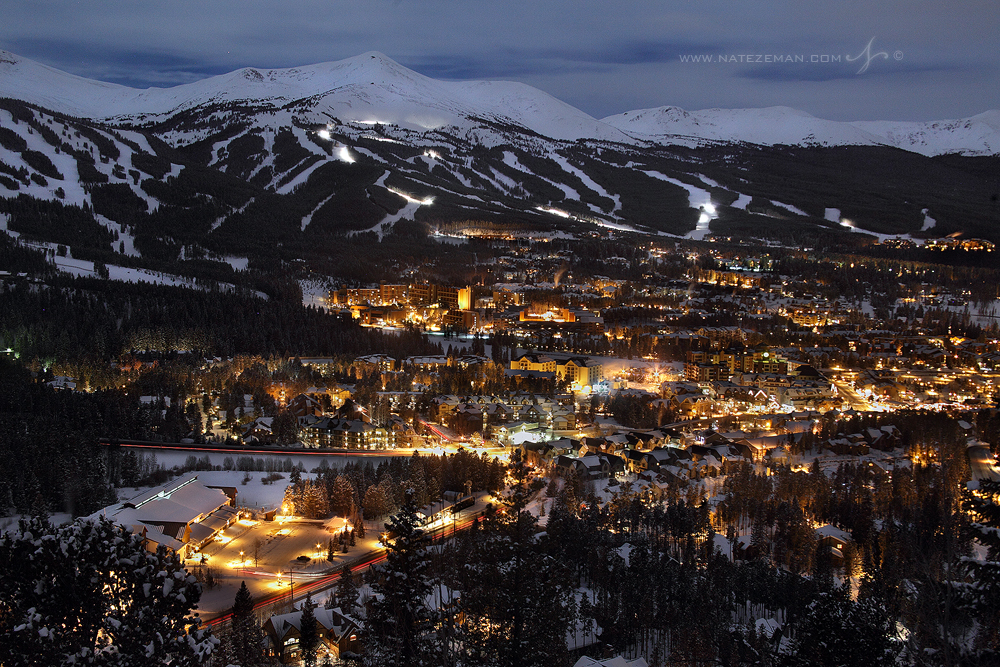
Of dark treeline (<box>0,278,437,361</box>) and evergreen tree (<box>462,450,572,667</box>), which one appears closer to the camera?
evergreen tree (<box>462,450,572,667</box>)

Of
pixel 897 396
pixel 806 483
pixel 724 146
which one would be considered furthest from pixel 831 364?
pixel 724 146

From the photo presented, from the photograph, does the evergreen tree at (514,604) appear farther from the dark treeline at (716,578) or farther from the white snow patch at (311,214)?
the white snow patch at (311,214)

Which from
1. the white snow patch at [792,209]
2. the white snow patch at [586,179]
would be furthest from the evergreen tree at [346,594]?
the white snow patch at [792,209]

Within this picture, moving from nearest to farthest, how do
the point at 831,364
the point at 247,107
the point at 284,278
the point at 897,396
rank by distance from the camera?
the point at 897,396 → the point at 831,364 → the point at 284,278 → the point at 247,107

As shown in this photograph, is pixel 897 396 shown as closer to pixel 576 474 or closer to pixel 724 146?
pixel 576 474

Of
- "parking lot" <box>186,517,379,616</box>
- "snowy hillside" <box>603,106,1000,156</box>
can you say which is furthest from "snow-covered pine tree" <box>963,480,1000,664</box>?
"snowy hillside" <box>603,106,1000,156</box>

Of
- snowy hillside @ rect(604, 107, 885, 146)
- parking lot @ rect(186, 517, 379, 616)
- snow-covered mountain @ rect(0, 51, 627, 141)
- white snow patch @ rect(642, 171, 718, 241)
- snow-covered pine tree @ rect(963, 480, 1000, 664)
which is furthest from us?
snowy hillside @ rect(604, 107, 885, 146)

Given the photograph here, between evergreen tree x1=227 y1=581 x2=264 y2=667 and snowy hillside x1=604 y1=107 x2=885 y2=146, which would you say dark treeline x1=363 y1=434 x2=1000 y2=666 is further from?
snowy hillside x1=604 y1=107 x2=885 y2=146
